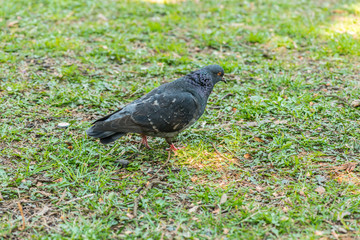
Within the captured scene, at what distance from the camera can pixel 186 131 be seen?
192 inches

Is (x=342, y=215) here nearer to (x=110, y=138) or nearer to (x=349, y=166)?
(x=349, y=166)

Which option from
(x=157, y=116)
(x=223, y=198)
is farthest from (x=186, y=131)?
(x=223, y=198)

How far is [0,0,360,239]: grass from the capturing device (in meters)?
3.38

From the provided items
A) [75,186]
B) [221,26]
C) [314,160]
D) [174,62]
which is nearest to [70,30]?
[174,62]

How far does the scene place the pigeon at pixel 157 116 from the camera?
4.12 metres

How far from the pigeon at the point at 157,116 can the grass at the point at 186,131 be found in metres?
0.30

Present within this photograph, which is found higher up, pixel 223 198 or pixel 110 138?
pixel 110 138

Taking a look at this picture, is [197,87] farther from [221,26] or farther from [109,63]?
[221,26]

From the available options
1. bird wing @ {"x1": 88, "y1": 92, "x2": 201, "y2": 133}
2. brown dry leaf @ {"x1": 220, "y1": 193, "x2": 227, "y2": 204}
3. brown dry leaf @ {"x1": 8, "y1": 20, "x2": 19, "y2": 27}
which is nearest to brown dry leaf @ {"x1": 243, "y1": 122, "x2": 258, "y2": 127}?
bird wing @ {"x1": 88, "y1": 92, "x2": 201, "y2": 133}

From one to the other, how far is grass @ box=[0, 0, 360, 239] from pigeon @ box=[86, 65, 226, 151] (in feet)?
0.98

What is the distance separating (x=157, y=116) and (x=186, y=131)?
0.83 m

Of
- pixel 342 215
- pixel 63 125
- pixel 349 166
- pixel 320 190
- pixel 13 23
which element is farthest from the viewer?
pixel 13 23

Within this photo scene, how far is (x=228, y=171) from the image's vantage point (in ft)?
13.5

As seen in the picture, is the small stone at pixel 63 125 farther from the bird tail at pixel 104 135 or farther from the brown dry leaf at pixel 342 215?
the brown dry leaf at pixel 342 215
